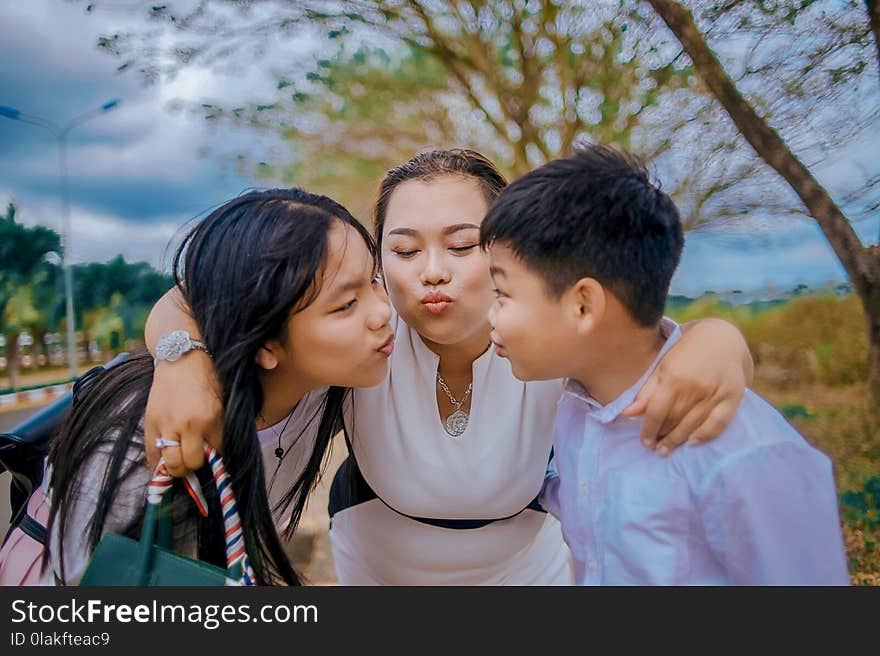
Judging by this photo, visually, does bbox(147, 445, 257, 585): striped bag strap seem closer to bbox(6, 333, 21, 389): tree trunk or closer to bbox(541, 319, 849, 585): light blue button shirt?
bbox(541, 319, 849, 585): light blue button shirt

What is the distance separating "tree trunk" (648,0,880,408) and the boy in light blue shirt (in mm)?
674

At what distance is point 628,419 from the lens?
915mm

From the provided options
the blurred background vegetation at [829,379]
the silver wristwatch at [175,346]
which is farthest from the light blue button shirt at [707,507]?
the blurred background vegetation at [829,379]

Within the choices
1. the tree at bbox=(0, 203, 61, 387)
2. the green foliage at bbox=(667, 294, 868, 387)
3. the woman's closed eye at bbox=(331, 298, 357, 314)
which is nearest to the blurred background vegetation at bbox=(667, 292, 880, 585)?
the green foliage at bbox=(667, 294, 868, 387)

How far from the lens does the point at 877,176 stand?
1.36 meters

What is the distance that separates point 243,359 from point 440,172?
1.49 ft

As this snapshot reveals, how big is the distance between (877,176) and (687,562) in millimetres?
986

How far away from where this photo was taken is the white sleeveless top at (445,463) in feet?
3.59

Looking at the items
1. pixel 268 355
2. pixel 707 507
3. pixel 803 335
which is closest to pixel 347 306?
pixel 268 355

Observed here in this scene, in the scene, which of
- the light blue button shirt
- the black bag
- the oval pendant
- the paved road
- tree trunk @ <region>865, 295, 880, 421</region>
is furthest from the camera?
tree trunk @ <region>865, 295, 880, 421</region>

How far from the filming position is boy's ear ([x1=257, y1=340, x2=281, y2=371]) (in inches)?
37.0

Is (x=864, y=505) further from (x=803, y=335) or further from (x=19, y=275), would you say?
(x=19, y=275)

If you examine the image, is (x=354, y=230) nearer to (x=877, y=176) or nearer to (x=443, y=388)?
(x=443, y=388)
